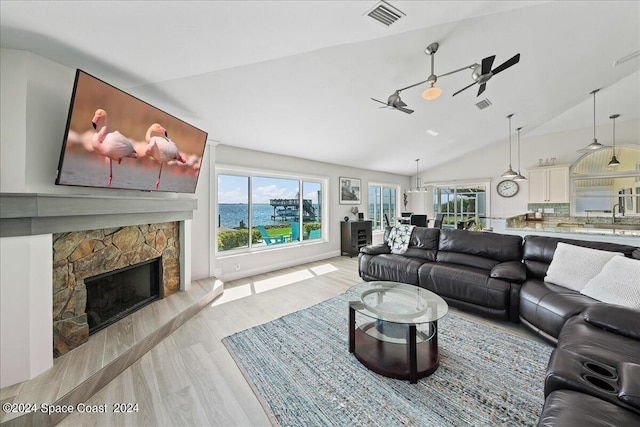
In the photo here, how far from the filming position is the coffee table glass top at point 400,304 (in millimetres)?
1795

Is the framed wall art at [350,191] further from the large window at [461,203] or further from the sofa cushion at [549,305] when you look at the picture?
the sofa cushion at [549,305]

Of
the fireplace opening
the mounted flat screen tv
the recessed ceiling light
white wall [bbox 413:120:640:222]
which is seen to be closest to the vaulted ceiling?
the recessed ceiling light

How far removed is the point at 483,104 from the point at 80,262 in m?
5.64

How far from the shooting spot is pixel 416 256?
3.72 meters

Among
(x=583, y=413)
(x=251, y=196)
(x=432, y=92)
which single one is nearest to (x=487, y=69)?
(x=432, y=92)

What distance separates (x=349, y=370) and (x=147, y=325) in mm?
1935

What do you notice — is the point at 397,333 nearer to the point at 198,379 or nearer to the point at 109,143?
the point at 198,379

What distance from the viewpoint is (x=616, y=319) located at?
158cm

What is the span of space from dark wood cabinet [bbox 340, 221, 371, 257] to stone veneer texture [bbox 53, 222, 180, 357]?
13.4ft

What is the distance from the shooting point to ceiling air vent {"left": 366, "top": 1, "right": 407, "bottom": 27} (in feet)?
5.49

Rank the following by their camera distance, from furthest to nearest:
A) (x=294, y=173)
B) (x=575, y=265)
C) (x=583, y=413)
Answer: (x=294, y=173) < (x=575, y=265) < (x=583, y=413)

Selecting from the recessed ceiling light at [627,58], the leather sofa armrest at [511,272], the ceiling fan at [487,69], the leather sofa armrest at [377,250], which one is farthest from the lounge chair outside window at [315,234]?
the recessed ceiling light at [627,58]

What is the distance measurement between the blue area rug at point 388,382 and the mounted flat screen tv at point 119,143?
71.9 inches

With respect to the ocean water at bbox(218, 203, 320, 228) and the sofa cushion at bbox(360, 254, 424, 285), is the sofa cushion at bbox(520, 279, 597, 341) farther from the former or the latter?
the ocean water at bbox(218, 203, 320, 228)
